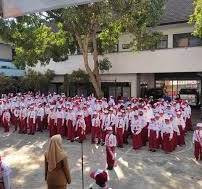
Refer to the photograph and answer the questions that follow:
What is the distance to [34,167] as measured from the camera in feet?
44.8

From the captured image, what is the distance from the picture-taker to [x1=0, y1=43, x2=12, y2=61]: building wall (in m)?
38.1

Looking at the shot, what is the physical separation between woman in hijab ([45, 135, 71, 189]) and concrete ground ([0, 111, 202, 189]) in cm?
375

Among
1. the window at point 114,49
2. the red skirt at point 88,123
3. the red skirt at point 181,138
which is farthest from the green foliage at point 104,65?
the red skirt at point 181,138

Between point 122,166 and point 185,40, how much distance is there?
601 inches

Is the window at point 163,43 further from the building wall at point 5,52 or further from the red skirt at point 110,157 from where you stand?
the building wall at point 5,52

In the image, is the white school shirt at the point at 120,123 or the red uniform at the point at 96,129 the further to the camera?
the red uniform at the point at 96,129

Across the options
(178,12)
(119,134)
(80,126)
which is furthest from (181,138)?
(178,12)

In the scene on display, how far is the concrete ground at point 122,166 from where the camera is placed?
38.5ft

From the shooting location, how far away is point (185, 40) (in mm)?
26906

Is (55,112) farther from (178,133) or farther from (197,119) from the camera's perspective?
(197,119)

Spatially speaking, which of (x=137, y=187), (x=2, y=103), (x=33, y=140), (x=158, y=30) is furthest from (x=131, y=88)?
(x=137, y=187)

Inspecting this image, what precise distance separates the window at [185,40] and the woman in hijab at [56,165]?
2046 centimetres

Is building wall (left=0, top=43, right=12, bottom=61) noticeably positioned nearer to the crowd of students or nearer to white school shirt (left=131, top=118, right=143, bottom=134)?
the crowd of students

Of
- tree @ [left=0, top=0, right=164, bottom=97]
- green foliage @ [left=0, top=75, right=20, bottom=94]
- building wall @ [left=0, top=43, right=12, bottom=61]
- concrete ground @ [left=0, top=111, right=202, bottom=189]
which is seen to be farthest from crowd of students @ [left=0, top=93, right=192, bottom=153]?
building wall @ [left=0, top=43, right=12, bottom=61]
